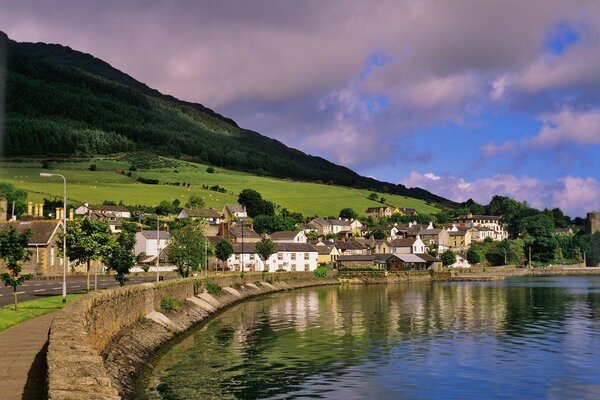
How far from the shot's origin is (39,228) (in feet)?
357

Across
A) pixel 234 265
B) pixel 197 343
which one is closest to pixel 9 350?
pixel 197 343

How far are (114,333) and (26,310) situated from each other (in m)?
12.7

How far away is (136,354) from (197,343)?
11385mm

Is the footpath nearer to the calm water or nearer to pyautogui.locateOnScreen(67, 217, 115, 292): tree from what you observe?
the calm water

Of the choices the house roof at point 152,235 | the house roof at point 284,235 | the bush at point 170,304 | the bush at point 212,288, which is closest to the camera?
the bush at point 170,304

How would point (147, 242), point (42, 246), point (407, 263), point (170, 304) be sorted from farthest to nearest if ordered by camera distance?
point (407, 263)
point (147, 242)
point (42, 246)
point (170, 304)

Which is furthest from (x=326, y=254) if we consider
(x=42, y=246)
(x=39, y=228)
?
(x=42, y=246)

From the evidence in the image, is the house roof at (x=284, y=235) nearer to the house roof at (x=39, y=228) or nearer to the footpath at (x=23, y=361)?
the house roof at (x=39, y=228)

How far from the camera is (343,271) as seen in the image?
167 metres

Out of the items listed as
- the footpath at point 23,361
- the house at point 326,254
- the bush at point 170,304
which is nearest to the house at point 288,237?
the house at point 326,254

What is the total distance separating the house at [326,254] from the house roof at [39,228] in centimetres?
9178

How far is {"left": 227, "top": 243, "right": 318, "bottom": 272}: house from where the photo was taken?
542 feet

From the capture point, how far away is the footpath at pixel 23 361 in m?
22.8

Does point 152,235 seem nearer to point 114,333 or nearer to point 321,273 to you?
point 321,273
